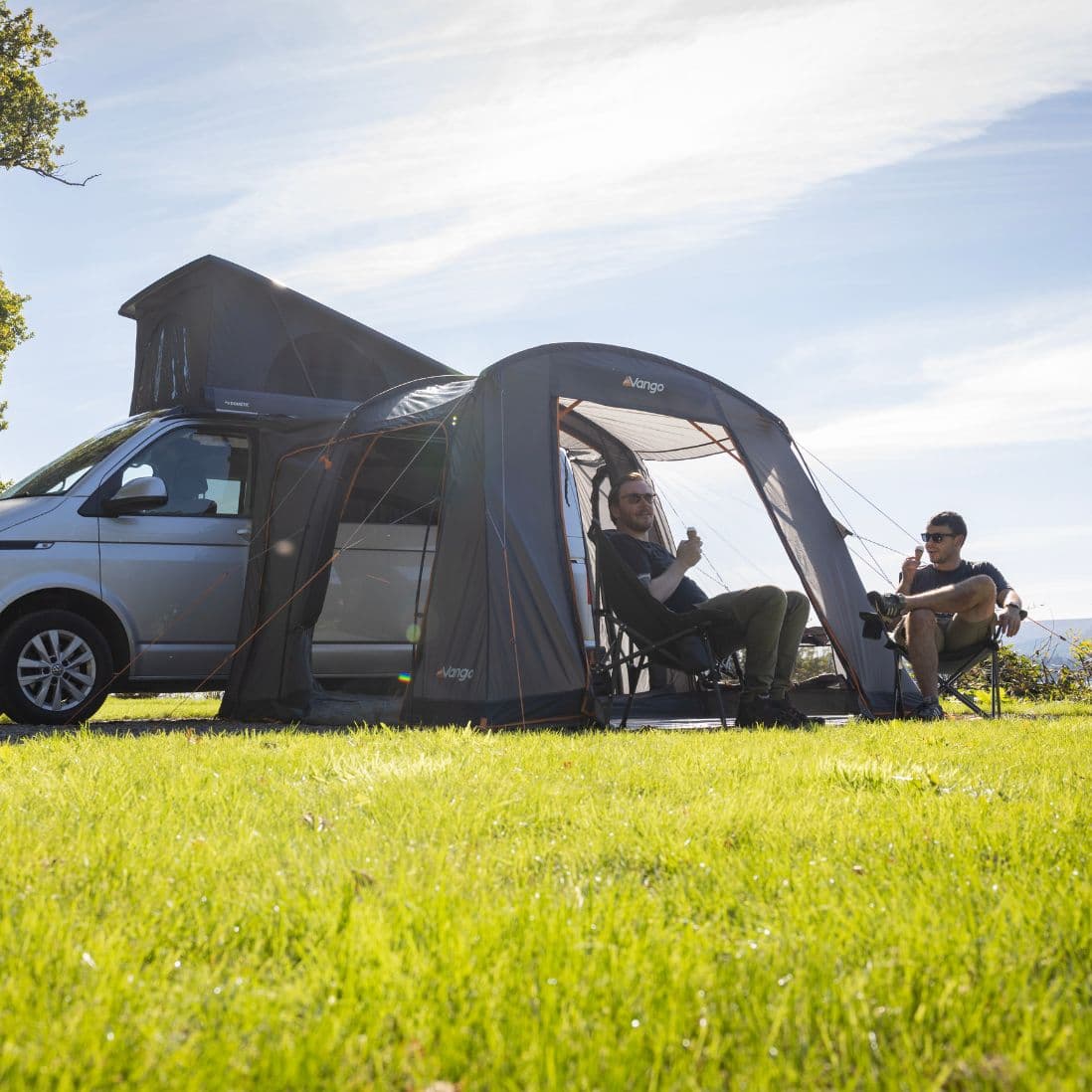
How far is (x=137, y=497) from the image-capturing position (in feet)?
22.9

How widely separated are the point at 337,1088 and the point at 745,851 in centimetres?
143

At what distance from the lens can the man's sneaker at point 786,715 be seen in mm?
6539

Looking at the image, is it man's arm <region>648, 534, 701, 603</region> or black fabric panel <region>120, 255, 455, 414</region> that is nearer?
man's arm <region>648, 534, 701, 603</region>

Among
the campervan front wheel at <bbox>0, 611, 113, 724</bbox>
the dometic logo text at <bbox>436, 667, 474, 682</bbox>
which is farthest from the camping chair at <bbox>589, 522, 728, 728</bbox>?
the campervan front wheel at <bbox>0, 611, 113, 724</bbox>

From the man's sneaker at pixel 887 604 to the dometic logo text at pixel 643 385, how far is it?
6.05 ft

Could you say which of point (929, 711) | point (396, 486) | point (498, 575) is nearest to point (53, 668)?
point (396, 486)

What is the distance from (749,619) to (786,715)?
1.97 ft

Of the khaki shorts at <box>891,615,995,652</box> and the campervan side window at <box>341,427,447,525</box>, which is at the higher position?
the campervan side window at <box>341,427,447,525</box>

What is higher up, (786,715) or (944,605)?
(944,605)

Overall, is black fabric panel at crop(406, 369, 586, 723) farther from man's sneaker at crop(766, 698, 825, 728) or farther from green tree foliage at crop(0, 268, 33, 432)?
green tree foliage at crop(0, 268, 33, 432)

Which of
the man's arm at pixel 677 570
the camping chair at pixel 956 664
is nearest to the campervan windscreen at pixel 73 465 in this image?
the man's arm at pixel 677 570

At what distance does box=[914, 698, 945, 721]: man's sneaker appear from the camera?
7.16m

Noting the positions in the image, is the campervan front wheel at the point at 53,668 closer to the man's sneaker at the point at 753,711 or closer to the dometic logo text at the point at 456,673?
the dometic logo text at the point at 456,673

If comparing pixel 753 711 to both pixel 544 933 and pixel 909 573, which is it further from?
pixel 544 933
